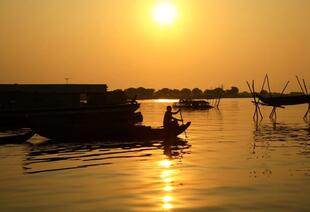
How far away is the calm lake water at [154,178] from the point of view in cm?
1282

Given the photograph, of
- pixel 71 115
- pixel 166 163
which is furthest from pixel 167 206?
pixel 71 115

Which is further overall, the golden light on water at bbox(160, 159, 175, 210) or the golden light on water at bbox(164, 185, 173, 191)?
the golden light on water at bbox(164, 185, 173, 191)

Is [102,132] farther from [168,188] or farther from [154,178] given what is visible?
[168,188]

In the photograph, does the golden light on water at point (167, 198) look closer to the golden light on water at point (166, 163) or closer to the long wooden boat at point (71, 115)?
the golden light on water at point (166, 163)

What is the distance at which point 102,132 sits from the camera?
32.9 m

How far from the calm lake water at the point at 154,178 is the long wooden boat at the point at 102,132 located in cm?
Answer: 423

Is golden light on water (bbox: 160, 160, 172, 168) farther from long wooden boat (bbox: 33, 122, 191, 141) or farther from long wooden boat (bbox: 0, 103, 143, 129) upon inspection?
long wooden boat (bbox: 0, 103, 143, 129)

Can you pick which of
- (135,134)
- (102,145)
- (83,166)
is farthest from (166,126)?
(83,166)

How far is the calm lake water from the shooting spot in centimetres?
1282

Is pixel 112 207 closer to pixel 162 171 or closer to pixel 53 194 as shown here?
pixel 53 194

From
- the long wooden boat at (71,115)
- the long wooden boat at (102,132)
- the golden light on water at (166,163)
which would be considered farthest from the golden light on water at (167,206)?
the long wooden boat at (71,115)

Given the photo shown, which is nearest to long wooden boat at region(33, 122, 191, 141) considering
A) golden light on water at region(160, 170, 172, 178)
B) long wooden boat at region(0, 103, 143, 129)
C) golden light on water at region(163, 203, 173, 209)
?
long wooden boat at region(0, 103, 143, 129)

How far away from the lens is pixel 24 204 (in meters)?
12.9

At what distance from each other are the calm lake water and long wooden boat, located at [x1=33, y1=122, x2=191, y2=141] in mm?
4231
